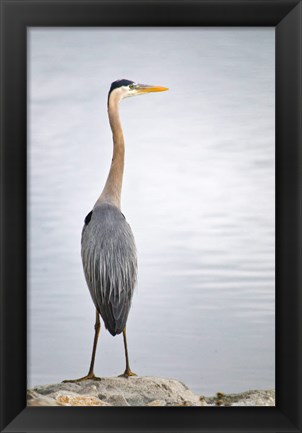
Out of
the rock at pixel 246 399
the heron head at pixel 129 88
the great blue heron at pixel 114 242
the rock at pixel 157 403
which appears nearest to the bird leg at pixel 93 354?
the great blue heron at pixel 114 242

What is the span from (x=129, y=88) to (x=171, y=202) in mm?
381

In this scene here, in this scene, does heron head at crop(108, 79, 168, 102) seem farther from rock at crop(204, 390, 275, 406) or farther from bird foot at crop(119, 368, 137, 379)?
rock at crop(204, 390, 275, 406)

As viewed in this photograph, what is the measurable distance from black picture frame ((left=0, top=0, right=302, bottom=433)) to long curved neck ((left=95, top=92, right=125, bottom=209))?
244 millimetres

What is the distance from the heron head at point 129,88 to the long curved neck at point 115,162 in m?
0.01

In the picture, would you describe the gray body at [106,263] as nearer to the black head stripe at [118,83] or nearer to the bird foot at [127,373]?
the bird foot at [127,373]

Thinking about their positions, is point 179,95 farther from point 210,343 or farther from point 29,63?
point 210,343

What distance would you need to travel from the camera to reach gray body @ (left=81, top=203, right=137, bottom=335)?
2229mm

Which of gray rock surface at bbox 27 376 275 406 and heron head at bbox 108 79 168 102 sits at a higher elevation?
heron head at bbox 108 79 168 102

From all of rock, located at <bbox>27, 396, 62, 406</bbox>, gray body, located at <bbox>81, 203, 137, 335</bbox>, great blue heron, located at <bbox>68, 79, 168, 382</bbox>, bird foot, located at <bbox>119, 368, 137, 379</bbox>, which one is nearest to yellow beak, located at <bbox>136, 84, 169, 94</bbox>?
great blue heron, located at <bbox>68, 79, 168, 382</bbox>

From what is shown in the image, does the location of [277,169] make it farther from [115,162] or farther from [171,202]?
[115,162]

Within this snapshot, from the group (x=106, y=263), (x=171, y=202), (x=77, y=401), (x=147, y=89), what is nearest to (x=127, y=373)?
(x=77, y=401)

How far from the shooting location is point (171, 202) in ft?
7.27

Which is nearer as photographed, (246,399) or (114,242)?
(246,399)

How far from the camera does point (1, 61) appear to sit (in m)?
2.16
